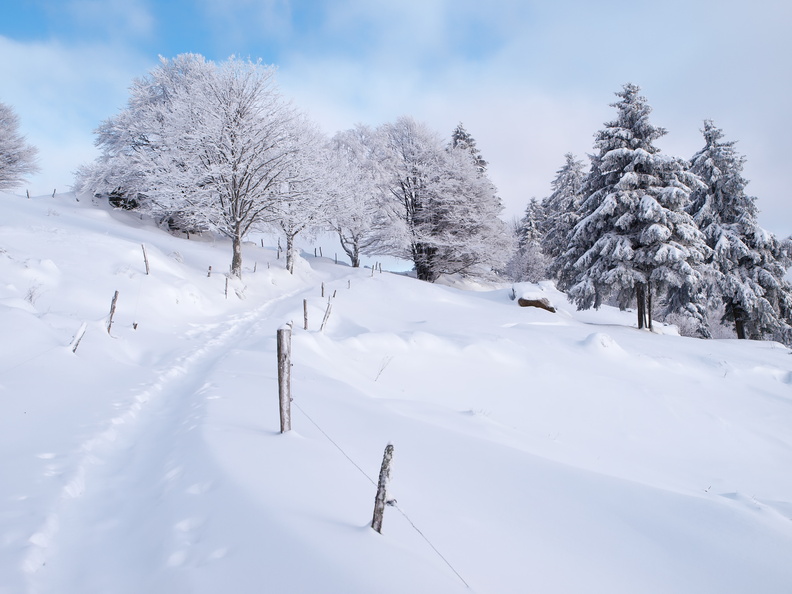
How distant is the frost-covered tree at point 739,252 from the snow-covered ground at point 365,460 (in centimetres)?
970

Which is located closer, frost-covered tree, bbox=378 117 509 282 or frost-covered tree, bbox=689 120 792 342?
frost-covered tree, bbox=689 120 792 342

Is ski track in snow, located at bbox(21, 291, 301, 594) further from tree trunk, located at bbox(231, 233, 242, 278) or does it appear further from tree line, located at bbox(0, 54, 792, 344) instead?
tree line, located at bbox(0, 54, 792, 344)

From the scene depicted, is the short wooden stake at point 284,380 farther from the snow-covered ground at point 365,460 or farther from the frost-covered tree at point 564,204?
the frost-covered tree at point 564,204

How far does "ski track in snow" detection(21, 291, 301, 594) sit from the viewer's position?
2.57 metres

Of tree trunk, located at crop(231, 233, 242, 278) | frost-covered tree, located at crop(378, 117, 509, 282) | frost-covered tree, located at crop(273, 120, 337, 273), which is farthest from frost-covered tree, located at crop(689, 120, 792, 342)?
tree trunk, located at crop(231, 233, 242, 278)

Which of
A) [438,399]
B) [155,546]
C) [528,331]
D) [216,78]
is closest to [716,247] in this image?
[528,331]

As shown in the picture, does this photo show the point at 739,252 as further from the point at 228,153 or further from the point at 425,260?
the point at 228,153


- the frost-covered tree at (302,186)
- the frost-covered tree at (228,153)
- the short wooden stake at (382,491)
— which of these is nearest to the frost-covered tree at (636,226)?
the frost-covered tree at (302,186)

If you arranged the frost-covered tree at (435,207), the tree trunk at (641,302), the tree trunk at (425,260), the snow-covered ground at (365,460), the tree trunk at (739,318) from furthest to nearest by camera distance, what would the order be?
the tree trunk at (425,260) < the frost-covered tree at (435,207) < the tree trunk at (739,318) < the tree trunk at (641,302) < the snow-covered ground at (365,460)

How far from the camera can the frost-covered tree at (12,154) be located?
31803 mm

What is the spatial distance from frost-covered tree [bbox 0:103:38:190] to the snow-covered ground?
31449mm

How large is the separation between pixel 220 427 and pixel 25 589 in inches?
84.0

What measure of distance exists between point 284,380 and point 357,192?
2572cm

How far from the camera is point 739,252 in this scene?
19.6m
